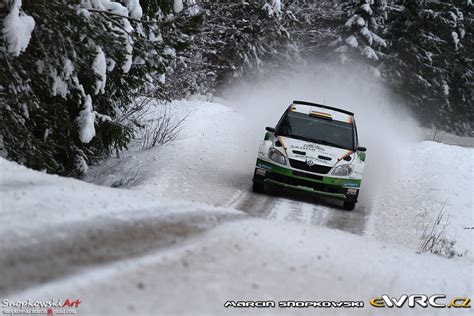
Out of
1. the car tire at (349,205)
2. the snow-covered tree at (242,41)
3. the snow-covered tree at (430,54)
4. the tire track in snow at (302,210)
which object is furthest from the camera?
the snow-covered tree at (430,54)

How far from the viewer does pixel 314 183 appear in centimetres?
1289

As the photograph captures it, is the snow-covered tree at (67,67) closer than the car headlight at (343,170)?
Yes

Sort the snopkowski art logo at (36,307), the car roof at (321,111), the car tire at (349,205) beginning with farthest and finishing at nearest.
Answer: the car roof at (321,111)
the car tire at (349,205)
the snopkowski art logo at (36,307)

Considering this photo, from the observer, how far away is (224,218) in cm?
711

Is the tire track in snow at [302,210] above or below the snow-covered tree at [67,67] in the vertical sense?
below

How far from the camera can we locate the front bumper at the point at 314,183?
1286cm

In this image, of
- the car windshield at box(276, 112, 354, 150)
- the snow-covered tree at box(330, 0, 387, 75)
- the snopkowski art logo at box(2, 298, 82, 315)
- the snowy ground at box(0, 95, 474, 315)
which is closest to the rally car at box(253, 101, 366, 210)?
the car windshield at box(276, 112, 354, 150)

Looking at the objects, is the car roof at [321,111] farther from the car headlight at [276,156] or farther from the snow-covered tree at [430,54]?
the snow-covered tree at [430,54]

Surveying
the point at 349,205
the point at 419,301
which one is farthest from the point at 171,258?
the point at 349,205

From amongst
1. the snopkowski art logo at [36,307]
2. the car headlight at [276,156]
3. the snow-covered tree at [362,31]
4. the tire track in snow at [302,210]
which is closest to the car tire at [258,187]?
the tire track in snow at [302,210]

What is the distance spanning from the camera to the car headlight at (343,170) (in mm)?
12922

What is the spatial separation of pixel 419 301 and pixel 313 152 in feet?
24.4

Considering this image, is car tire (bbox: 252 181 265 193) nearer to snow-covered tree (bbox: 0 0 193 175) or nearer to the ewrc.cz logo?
snow-covered tree (bbox: 0 0 193 175)

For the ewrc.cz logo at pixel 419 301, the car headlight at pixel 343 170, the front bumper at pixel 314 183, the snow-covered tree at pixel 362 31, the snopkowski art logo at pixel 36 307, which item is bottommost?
the front bumper at pixel 314 183
